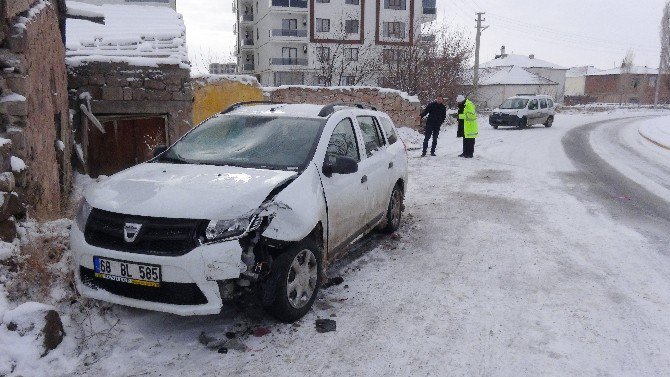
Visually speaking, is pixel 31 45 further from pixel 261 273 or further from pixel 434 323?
pixel 434 323

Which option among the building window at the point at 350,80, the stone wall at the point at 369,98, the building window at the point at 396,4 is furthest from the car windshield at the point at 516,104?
the building window at the point at 396,4

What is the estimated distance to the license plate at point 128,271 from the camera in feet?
11.5

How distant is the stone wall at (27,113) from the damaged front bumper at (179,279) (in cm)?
131

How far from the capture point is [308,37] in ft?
162

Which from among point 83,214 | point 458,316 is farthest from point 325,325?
point 83,214

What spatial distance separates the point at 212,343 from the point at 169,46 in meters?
8.38

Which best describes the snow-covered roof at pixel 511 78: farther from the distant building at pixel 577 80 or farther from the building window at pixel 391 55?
the building window at pixel 391 55

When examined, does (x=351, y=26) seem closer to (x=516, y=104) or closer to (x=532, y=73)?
(x=516, y=104)

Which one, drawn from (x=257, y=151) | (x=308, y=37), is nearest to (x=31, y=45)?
(x=257, y=151)

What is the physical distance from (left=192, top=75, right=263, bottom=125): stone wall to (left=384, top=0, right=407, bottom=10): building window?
40.7 metres

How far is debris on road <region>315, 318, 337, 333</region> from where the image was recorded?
4.05 metres

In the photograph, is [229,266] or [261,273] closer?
[229,266]

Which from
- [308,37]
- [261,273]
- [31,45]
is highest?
[308,37]

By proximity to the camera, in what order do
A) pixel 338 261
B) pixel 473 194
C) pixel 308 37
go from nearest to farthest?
pixel 338 261 → pixel 473 194 → pixel 308 37
